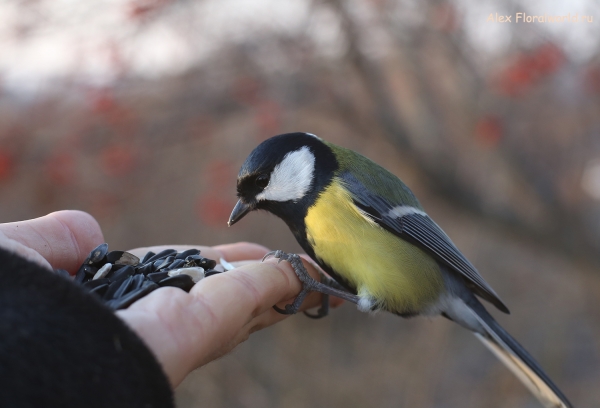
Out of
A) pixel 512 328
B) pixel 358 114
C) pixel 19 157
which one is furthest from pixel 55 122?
pixel 512 328

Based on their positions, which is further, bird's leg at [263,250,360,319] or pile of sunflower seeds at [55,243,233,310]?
bird's leg at [263,250,360,319]

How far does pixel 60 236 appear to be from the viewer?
166 centimetres

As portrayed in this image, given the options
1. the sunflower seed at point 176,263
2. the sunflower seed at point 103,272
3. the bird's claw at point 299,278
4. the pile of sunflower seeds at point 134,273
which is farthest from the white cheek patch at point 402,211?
the sunflower seed at point 103,272

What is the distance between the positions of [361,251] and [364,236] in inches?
2.3

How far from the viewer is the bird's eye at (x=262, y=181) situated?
→ 1.82 meters

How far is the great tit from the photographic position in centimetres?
173

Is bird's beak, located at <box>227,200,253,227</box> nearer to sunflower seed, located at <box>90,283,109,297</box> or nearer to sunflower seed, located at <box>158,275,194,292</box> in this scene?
sunflower seed, located at <box>158,275,194,292</box>

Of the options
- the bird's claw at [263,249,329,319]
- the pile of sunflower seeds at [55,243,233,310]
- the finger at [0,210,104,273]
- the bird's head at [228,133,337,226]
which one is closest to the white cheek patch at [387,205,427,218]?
the bird's head at [228,133,337,226]

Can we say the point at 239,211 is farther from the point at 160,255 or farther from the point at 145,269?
the point at 145,269

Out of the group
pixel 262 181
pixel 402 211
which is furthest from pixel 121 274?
pixel 402 211

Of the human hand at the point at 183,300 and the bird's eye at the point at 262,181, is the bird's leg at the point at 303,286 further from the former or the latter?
the bird's eye at the point at 262,181

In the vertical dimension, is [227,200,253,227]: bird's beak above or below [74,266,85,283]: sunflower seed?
above

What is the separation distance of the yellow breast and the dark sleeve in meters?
0.87

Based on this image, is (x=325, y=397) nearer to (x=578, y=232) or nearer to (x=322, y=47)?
(x=578, y=232)
